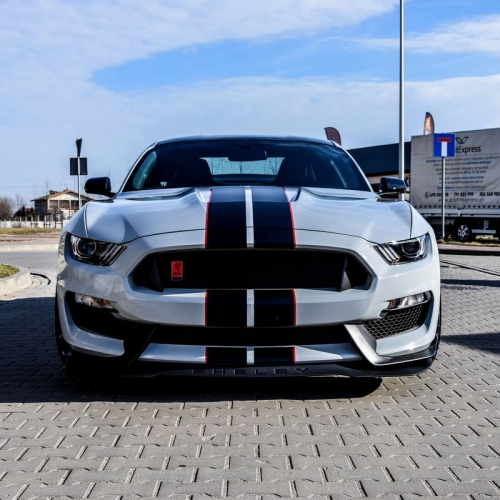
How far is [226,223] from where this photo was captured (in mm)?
3594

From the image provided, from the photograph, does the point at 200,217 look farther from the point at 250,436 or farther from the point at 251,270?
the point at 250,436

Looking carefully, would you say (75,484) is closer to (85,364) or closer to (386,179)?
(85,364)

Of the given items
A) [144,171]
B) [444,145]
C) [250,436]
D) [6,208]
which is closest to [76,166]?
[444,145]

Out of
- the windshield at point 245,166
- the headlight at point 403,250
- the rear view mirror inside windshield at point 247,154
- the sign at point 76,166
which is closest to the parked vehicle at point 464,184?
the sign at point 76,166

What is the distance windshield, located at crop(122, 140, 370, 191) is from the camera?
4965 mm

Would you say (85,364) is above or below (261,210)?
below

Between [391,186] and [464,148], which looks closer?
[391,186]

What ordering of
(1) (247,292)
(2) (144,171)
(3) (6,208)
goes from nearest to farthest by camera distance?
1. (1) (247,292)
2. (2) (144,171)
3. (3) (6,208)

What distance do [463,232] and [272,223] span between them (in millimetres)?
22445

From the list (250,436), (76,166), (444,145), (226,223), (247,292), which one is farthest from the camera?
(444,145)

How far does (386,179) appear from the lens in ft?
17.6

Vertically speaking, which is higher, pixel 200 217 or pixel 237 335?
pixel 200 217

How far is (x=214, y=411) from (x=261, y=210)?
3.48 feet

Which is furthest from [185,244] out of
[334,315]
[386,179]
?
[386,179]
